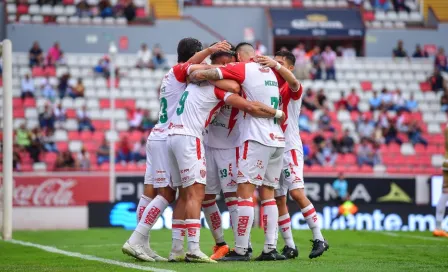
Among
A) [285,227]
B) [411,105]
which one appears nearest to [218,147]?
[285,227]

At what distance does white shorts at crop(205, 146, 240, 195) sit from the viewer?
40.8 feet

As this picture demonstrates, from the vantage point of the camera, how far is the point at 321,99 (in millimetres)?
34938

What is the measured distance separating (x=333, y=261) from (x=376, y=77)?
26175 millimetres

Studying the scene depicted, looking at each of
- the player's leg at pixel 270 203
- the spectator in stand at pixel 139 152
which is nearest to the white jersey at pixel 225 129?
the player's leg at pixel 270 203

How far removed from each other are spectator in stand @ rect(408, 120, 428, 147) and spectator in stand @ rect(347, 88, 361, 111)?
2.13 m

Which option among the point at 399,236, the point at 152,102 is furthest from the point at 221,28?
the point at 399,236

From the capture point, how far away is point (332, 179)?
26938 millimetres

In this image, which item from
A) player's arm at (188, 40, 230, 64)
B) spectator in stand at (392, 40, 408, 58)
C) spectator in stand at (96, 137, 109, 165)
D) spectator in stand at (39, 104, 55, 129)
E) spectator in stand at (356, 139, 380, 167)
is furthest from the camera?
spectator in stand at (392, 40, 408, 58)

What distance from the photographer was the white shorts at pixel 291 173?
42.8 feet

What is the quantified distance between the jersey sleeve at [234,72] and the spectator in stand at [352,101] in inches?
928

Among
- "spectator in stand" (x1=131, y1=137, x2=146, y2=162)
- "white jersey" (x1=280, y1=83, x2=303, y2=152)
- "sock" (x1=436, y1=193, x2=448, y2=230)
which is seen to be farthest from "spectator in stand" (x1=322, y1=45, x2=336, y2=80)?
"white jersey" (x1=280, y1=83, x2=303, y2=152)

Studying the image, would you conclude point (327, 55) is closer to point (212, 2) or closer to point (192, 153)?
point (212, 2)

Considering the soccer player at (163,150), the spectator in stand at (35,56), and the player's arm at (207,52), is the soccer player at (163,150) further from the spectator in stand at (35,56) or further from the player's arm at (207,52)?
the spectator in stand at (35,56)

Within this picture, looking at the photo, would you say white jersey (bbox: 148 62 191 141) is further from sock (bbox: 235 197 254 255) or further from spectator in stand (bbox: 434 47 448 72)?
spectator in stand (bbox: 434 47 448 72)
